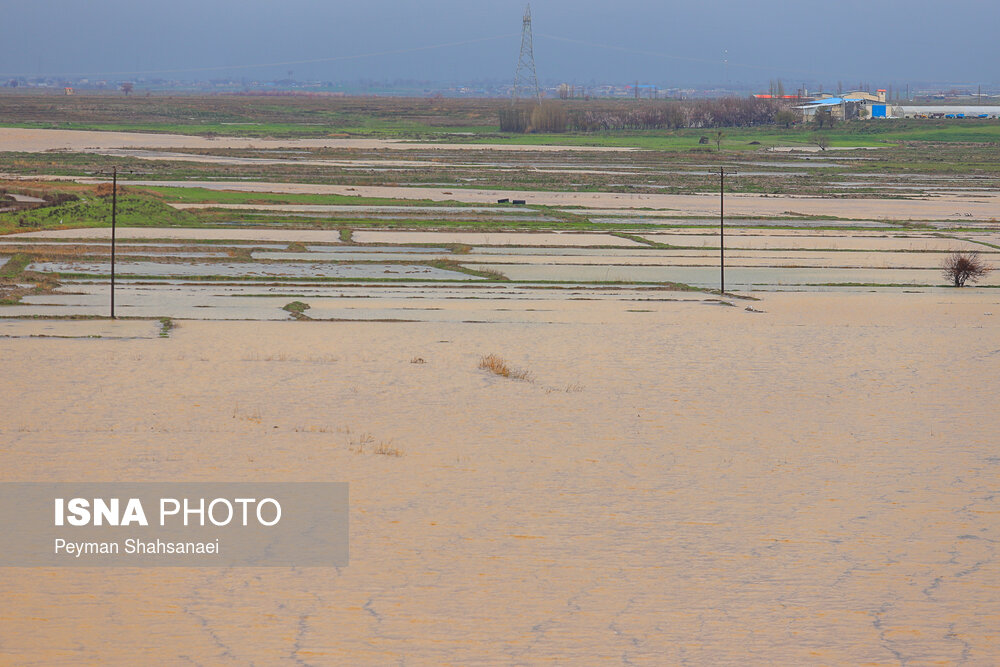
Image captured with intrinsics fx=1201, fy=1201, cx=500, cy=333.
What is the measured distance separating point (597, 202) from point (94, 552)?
3499 cm

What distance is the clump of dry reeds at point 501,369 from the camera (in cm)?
1571

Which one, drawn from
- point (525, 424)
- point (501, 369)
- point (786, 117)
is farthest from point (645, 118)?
point (525, 424)

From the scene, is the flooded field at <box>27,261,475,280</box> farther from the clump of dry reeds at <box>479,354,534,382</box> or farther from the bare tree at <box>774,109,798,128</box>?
the bare tree at <box>774,109,798,128</box>

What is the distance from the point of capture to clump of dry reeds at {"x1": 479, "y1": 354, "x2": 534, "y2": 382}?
15710 mm

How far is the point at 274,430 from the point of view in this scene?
12.7 meters

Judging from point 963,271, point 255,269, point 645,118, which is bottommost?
point 255,269

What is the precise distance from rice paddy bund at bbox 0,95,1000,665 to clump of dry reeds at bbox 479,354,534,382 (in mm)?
47

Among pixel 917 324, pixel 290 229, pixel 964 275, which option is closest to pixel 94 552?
pixel 917 324

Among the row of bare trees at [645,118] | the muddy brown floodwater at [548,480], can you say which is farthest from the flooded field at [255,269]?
the row of bare trees at [645,118]

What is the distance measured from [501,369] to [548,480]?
473cm

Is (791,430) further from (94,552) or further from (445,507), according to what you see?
(94,552)

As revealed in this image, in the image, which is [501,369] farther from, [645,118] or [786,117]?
[786,117]

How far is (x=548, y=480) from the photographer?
1129 centimetres

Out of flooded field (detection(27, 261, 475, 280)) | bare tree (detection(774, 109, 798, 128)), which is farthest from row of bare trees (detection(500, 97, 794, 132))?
flooded field (detection(27, 261, 475, 280))
